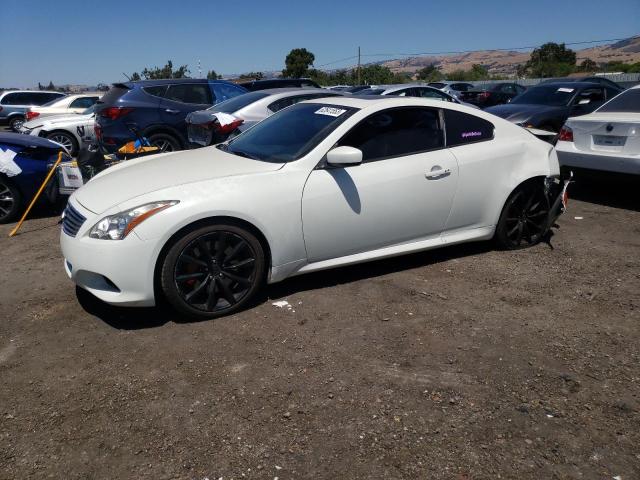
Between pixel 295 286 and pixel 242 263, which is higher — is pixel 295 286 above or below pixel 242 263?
below

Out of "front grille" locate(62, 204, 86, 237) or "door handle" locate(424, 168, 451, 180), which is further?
"door handle" locate(424, 168, 451, 180)

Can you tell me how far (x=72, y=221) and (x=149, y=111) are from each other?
5.80 m

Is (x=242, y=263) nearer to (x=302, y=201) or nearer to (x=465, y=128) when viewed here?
(x=302, y=201)

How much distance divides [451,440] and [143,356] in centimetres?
193

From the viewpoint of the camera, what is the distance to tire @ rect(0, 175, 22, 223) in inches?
246

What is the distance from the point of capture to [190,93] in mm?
9531

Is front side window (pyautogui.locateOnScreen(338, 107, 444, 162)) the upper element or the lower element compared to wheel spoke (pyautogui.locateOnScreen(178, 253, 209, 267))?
upper

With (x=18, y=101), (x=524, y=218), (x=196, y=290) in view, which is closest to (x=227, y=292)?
(x=196, y=290)

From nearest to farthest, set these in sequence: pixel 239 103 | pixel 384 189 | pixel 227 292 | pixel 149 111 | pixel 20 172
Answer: pixel 227 292, pixel 384 189, pixel 20 172, pixel 239 103, pixel 149 111

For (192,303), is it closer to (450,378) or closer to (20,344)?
(20,344)

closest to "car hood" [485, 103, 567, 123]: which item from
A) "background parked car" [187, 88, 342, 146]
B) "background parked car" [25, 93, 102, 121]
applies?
"background parked car" [187, 88, 342, 146]

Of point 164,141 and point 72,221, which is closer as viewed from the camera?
point 72,221

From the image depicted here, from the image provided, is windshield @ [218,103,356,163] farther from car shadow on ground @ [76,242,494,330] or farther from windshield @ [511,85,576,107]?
windshield @ [511,85,576,107]

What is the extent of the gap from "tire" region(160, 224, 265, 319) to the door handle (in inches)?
60.2
